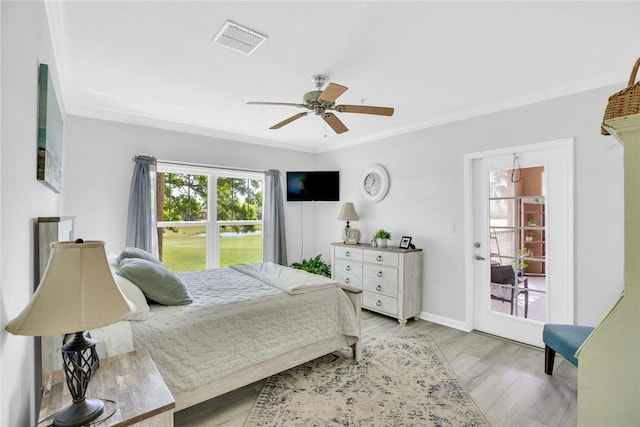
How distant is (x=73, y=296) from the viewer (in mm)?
992

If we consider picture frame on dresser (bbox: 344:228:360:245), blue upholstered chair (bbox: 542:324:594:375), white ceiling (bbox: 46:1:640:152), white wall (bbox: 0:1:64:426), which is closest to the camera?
white wall (bbox: 0:1:64:426)

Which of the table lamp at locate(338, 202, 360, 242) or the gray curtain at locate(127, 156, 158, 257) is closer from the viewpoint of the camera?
the gray curtain at locate(127, 156, 158, 257)

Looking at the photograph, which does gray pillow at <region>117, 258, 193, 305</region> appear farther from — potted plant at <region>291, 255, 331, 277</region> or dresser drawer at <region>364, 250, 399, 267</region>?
potted plant at <region>291, 255, 331, 277</region>

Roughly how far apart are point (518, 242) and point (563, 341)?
1204 mm

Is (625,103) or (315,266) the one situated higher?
(625,103)

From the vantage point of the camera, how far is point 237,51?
227 centimetres

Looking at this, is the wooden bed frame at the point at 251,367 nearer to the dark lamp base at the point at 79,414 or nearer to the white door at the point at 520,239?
the dark lamp base at the point at 79,414

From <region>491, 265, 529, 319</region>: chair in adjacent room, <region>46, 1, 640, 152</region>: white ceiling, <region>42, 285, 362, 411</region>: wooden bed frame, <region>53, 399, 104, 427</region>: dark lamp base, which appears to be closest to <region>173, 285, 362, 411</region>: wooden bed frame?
<region>42, 285, 362, 411</region>: wooden bed frame

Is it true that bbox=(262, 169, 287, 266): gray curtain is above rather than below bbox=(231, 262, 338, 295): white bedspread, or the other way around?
above

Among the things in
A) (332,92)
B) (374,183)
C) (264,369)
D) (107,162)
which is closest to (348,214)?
(374,183)

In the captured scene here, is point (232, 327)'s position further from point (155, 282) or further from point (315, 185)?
point (315, 185)

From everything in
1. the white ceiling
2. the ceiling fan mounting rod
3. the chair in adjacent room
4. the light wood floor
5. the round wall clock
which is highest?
the white ceiling

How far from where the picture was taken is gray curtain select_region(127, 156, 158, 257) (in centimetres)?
364

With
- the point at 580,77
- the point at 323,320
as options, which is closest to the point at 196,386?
the point at 323,320
